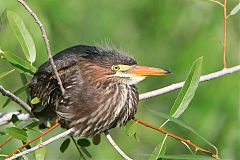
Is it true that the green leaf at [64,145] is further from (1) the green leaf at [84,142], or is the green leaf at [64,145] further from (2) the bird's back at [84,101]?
(2) the bird's back at [84,101]

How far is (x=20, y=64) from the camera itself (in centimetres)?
387

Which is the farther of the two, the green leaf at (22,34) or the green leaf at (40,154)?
the green leaf at (22,34)

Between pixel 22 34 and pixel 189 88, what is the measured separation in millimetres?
994

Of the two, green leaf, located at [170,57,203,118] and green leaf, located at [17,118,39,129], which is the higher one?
green leaf, located at [170,57,203,118]

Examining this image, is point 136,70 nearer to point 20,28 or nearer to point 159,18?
point 20,28

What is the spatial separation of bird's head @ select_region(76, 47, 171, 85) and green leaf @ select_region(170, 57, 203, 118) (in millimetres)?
280

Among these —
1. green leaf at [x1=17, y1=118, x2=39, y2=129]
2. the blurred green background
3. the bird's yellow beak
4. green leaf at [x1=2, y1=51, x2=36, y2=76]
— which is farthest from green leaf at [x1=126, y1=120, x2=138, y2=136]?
→ green leaf at [x1=2, y1=51, x2=36, y2=76]

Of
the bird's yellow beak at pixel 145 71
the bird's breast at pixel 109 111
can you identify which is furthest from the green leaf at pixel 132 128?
the bird's yellow beak at pixel 145 71

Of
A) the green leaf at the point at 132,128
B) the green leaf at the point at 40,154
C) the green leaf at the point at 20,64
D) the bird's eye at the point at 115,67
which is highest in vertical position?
the green leaf at the point at 20,64

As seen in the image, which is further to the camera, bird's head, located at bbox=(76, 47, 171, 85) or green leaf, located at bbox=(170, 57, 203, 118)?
bird's head, located at bbox=(76, 47, 171, 85)

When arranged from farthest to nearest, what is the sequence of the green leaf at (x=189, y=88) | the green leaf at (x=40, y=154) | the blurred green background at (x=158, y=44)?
the blurred green background at (x=158, y=44) → the green leaf at (x=40, y=154) → the green leaf at (x=189, y=88)

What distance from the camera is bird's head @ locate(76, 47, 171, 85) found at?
3943 mm

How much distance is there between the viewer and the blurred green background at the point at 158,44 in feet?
15.9

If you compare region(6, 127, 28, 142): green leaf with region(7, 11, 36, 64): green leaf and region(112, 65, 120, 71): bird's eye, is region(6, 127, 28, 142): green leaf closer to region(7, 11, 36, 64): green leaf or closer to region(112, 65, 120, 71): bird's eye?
region(7, 11, 36, 64): green leaf
